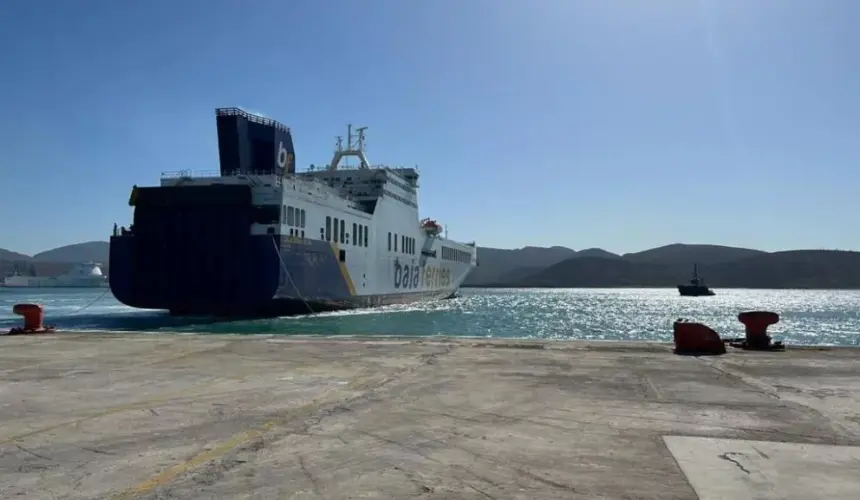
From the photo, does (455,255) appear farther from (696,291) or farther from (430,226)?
(696,291)

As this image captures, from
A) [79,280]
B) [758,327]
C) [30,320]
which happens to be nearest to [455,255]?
[30,320]

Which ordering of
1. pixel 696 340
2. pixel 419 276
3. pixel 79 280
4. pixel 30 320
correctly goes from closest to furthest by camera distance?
pixel 696 340 → pixel 30 320 → pixel 419 276 → pixel 79 280

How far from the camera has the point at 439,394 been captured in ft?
22.0

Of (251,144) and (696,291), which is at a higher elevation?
(251,144)

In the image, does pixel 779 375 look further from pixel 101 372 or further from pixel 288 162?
pixel 288 162

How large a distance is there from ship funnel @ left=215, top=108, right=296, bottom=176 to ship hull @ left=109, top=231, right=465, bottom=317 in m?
5.83

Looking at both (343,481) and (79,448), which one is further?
(79,448)

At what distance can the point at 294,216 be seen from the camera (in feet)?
98.9

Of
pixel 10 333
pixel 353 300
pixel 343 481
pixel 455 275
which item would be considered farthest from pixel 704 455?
pixel 455 275

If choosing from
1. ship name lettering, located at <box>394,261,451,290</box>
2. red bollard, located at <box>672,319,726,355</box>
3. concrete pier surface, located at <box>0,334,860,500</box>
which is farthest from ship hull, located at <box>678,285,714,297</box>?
concrete pier surface, located at <box>0,334,860,500</box>

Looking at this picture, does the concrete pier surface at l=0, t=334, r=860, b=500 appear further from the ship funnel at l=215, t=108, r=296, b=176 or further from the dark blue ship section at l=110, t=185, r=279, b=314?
the ship funnel at l=215, t=108, r=296, b=176

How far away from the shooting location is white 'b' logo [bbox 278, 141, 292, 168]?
36.3 meters

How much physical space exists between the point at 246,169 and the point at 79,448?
104ft

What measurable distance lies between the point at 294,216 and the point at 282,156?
811cm
